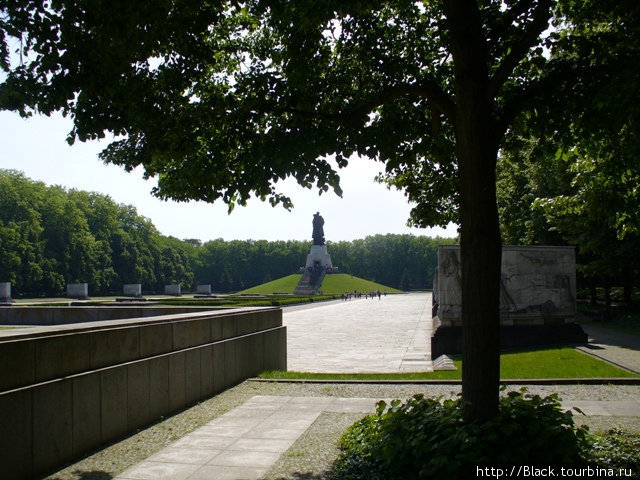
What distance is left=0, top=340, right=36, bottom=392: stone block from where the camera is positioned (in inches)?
208

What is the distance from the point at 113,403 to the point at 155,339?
1.32m

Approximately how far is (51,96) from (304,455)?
14.2 feet

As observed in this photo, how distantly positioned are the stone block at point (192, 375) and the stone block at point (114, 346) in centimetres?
138

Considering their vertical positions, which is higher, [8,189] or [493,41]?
[8,189]

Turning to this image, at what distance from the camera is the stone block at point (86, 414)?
6.16 m

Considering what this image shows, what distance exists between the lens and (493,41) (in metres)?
6.38

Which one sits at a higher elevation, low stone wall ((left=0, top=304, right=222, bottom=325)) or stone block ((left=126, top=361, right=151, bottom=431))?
low stone wall ((left=0, top=304, right=222, bottom=325))

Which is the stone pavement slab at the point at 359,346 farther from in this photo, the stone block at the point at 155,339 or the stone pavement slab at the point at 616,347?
the stone block at the point at 155,339

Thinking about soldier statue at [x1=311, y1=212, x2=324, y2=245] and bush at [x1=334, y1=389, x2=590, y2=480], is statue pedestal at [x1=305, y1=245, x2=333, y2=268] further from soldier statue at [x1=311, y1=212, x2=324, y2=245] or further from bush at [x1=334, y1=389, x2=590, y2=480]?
bush at [x1=334, y1=389, x2=590, y2=480]

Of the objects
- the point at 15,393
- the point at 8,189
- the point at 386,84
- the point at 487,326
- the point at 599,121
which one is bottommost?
the point at 15,393

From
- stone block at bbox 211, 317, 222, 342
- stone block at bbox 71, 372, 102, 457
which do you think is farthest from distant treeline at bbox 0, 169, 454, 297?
stone block at bbox 71, 372, 102, 457

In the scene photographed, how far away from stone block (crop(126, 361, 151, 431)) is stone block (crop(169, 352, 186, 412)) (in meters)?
0.65

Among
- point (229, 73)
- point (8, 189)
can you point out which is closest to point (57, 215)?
point (8, 189)

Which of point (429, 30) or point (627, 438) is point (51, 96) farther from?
point (627, 438)
